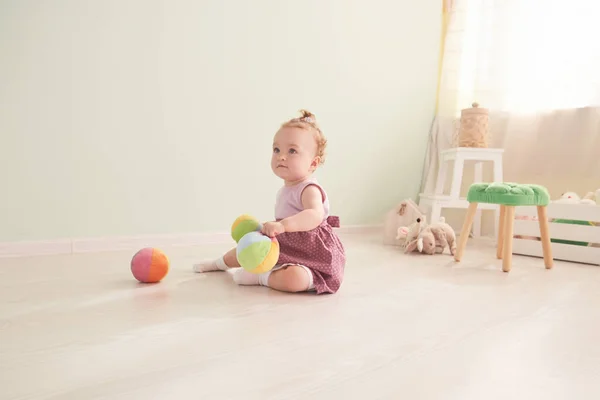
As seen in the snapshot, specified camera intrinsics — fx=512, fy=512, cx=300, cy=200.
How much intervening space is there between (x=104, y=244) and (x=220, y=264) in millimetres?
577

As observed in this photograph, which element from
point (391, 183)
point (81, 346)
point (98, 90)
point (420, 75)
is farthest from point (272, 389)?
point (420, 75)

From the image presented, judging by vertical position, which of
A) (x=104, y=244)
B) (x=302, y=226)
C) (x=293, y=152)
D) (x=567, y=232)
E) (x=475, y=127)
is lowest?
(x=104, y=244)

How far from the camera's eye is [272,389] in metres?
0.67

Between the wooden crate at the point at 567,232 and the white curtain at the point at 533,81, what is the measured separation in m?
0.56

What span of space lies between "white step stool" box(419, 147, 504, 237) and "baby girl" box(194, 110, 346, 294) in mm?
1351

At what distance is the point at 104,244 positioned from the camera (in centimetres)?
186

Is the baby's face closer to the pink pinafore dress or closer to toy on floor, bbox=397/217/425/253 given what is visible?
the pink pinafore dress

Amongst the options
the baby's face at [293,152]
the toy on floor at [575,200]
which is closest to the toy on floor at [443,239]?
the toy on floor at [575,200]

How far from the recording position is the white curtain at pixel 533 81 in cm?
246

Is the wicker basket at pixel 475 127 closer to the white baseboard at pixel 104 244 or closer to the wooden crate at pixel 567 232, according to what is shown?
the wooden crate at pixel 567 232

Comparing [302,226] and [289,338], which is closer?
[289,338]

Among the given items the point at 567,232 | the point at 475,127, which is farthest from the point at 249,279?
the point at 475,127

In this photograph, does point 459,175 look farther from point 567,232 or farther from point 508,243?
point 508,243

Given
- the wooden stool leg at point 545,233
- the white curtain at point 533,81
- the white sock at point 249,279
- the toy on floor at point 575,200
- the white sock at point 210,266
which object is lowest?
the white sock at point 210,266
